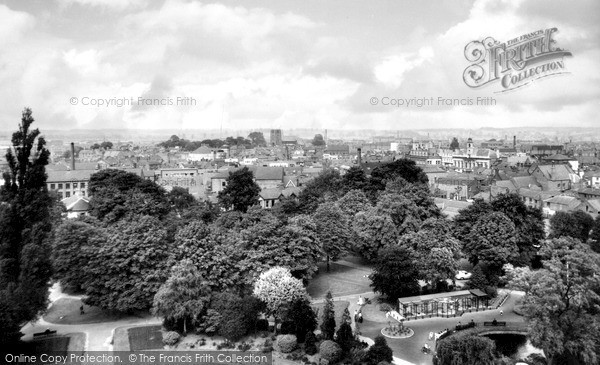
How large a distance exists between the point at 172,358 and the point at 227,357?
3.38 m

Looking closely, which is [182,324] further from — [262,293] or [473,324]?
[473,324]

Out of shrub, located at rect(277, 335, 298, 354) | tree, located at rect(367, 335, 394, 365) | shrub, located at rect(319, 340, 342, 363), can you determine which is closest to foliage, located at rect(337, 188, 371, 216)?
shrub, located at rect(277, 335, 298, 354)

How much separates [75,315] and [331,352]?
827 inches

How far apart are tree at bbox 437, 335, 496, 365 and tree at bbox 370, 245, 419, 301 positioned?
9.84 m

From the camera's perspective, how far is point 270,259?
1459 inches

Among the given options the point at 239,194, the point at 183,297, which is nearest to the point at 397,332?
the point at 183,297

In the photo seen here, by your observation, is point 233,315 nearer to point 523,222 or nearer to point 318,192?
point 523,222

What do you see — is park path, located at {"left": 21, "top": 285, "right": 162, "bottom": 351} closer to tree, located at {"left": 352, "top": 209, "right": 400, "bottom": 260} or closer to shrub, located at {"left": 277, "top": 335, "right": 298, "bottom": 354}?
shrub, located at {"left": 277, "top": 335, "right": 298, "bottom": 354}

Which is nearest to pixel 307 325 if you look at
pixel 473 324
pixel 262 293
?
pixel 262 293

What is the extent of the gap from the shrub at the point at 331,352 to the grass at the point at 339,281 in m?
11.9

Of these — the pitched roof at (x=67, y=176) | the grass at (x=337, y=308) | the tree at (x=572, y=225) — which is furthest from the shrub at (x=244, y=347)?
the pitched roof at (x=67, y=176)

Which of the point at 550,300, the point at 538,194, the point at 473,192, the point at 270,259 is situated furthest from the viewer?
the point at 473,192

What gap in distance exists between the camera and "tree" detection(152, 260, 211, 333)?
31578 mm

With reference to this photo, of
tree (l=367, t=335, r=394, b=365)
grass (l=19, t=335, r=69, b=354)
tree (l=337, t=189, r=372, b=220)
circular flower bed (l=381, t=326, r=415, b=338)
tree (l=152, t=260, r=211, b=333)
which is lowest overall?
grass (l=19, t=335, r=69, b=354)
